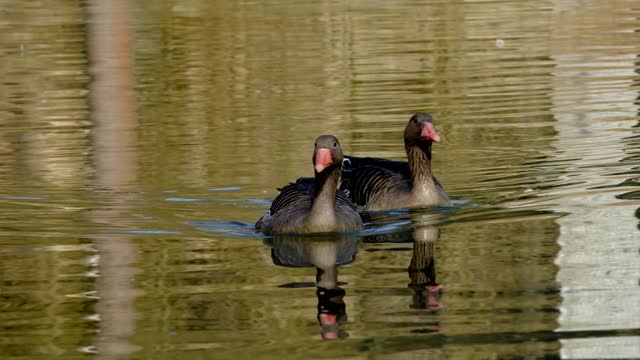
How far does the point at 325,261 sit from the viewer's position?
11883 millimetres

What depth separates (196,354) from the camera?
872 cm

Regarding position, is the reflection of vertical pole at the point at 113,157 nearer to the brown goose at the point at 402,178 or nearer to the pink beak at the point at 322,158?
the pink beak at the point at 322,158

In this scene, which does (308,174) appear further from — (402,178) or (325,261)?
(325,261)

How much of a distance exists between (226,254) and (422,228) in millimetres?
2131

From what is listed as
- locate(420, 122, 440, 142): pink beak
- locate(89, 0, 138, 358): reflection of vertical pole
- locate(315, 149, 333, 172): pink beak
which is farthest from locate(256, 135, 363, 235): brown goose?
locate(420, 122, 440, 142): pink beak

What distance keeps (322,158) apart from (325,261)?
1.10 meters

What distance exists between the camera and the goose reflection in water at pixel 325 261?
9.54 metres

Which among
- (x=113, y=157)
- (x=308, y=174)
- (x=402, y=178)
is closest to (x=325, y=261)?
(x=402, y=178)

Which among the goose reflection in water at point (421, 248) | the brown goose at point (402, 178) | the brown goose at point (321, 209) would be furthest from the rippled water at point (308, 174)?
the brown goose at point (402, 178)

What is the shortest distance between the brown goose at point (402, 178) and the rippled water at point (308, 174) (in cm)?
33

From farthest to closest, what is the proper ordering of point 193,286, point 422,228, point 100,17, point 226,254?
point 100,17 < point 422,228 < point 226,254 < point 193,286

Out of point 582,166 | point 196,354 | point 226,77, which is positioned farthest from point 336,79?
point 196,354

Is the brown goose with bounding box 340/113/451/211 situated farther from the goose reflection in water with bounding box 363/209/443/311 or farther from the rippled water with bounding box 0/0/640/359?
the rippled water with bounding box 0/0/640/359

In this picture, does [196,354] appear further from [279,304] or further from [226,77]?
[226,77]
